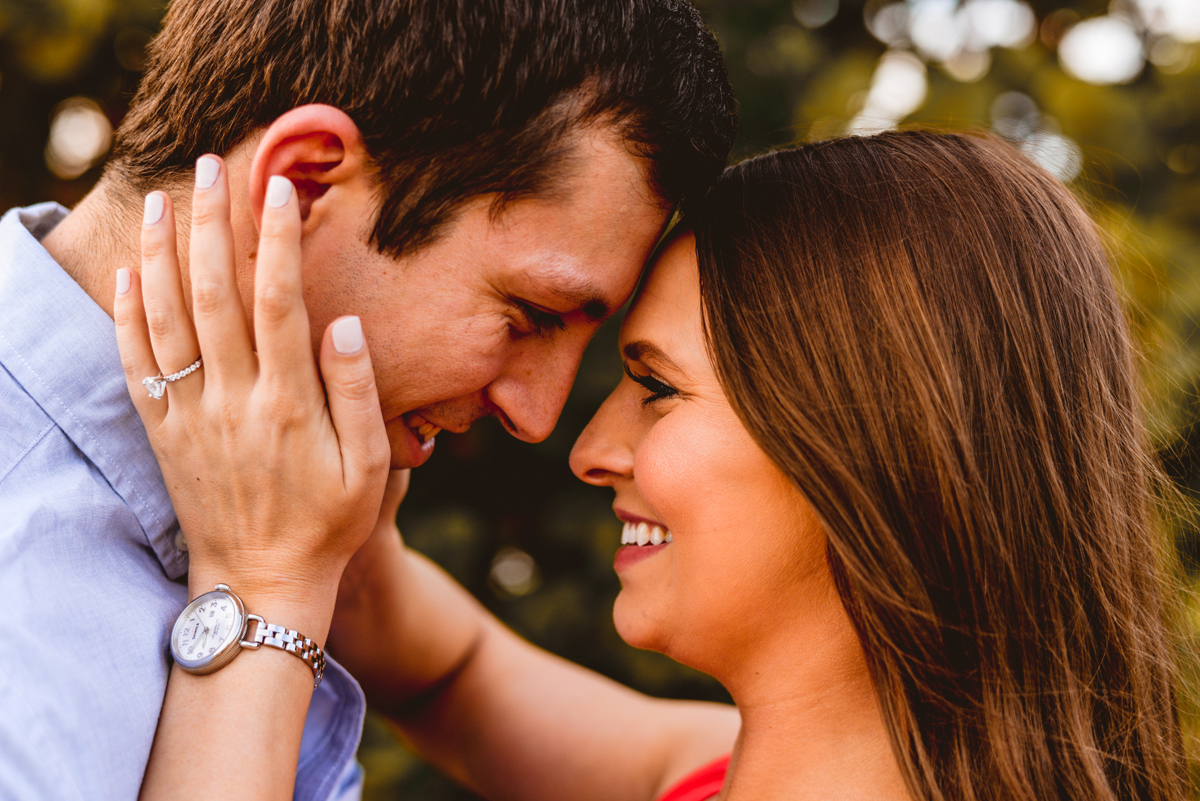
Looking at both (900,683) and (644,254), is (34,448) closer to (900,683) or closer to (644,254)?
(644,254)

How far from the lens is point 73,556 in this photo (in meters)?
1.39

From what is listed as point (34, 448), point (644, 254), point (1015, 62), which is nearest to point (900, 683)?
point (644, 254)

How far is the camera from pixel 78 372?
1545 mm

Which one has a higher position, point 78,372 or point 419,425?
point 78,372

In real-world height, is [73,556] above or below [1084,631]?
above

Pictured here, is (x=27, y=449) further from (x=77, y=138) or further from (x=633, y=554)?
(x=77, y=138)

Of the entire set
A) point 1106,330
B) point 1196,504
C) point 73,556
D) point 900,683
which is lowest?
point 1196,504

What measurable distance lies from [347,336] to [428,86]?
502 mm

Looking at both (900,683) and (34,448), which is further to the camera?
(900,683)

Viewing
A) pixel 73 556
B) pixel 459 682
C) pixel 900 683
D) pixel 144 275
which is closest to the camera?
pixel 73 556

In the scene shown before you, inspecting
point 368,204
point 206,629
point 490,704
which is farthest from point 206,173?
point 490,704

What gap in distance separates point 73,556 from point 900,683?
4.95 feet

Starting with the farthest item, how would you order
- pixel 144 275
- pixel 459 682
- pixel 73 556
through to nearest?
1. pixel 459 682
2. pixel 144 275
3. pixel 73 556

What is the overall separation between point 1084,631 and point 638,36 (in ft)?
4.98
